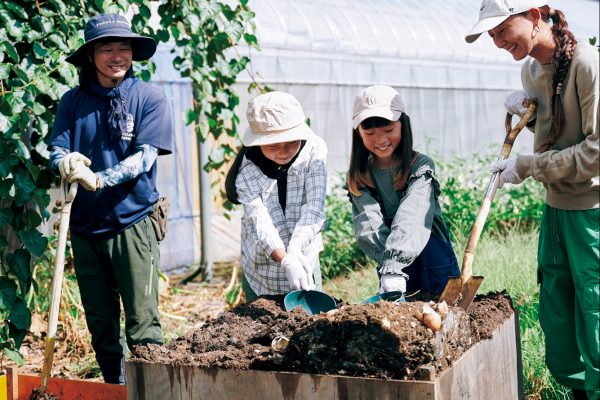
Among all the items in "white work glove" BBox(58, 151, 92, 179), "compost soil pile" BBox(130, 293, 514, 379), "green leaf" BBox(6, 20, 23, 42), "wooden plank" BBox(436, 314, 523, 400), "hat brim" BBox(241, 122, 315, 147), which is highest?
"green leaf" BBox(6, 20, 23, 42)

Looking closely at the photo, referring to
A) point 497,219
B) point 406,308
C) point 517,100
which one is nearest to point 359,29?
point 497,219

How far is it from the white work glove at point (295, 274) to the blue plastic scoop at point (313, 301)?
0.12 feet

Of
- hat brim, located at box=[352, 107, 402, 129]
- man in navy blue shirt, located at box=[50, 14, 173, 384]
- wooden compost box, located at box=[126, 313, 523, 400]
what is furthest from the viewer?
man in navy blue shirt, located at box=[50, 14, 173, 384]

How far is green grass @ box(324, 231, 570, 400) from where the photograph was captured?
3.52 meters

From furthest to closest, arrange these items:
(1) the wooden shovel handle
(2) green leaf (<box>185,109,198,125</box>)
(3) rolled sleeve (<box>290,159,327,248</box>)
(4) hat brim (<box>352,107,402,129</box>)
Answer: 1. (2) green leaf (<box>185,109,198,125</box>)
2. (3) rolled sleeve (<box>290,159,327,248</box>)
3. (4) hat brim (<box>352,107,402,129</box>)
4. (1) the wooden shovel handle

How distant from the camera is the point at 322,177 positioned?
10.9ft

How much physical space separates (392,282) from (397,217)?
234 millimetres

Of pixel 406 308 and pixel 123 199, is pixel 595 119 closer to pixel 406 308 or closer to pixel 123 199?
pixel 406 308

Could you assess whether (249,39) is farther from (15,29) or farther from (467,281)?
(467,281)

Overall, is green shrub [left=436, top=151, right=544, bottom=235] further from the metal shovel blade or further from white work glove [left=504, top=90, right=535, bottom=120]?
the metal shovel blade

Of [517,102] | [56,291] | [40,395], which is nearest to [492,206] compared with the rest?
[517,102]

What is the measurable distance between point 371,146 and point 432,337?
0.97 meters

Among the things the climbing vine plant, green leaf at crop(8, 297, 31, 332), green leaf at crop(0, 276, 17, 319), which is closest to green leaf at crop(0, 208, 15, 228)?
the climbing vine plant

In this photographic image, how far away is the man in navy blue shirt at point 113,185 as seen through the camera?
3506mm
